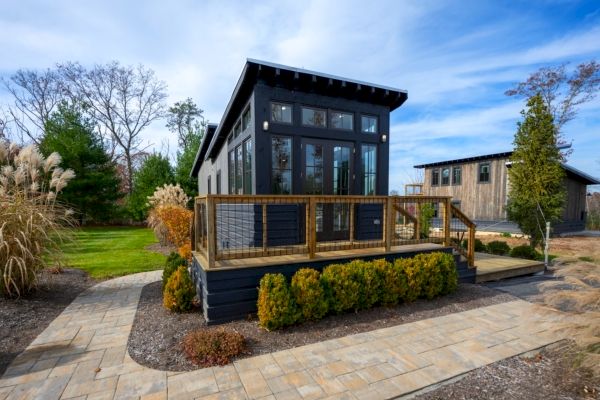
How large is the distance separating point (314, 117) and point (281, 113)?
74 cm

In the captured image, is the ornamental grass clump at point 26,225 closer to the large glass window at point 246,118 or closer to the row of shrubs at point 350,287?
the large glass window at point 246,118

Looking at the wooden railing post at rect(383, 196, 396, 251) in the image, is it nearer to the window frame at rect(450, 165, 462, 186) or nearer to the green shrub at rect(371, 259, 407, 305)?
the green shrub at rect(371, 259, 407, 305)

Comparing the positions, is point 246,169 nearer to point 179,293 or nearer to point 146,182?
point 179,293

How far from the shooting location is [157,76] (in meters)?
22.8

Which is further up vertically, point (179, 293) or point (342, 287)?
point (342, 287)

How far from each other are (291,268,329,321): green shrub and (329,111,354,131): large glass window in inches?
140

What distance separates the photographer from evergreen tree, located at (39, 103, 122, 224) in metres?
16.5

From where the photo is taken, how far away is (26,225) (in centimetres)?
407

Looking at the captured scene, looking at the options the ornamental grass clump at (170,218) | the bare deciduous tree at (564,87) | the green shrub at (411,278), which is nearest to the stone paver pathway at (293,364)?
the green shrub at (411,278)

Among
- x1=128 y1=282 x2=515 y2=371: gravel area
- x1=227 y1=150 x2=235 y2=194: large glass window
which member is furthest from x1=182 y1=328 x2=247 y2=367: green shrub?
x1=227 y1=150 x2=235 y2=194: large glass window

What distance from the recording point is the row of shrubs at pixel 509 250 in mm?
7215

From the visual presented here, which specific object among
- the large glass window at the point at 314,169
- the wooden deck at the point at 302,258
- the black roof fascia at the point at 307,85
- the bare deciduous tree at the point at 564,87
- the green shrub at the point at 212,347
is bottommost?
the green shrub at the point at 212,347

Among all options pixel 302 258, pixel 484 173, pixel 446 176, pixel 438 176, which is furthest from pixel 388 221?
pixel 438 176

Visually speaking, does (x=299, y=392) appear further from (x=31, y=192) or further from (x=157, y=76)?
(x=157, y=76)
